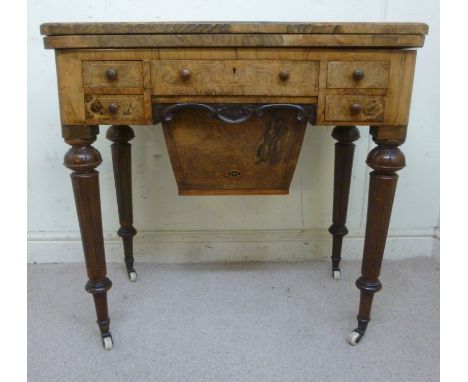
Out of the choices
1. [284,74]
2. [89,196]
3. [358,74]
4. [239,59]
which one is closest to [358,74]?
[358,74]

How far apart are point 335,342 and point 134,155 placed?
107 centimetres

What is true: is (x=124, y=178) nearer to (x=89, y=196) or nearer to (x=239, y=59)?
(x=89, y=196)

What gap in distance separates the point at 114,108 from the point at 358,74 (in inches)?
25.0

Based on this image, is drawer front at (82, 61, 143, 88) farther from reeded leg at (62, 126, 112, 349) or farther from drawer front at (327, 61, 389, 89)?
drawer front at (327, 61, 389, 89)

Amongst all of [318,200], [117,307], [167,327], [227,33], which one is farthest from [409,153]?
[117,307]

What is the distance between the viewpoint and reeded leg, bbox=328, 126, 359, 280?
1.54 m

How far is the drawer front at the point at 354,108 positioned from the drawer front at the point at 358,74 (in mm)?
31

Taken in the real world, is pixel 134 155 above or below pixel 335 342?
above

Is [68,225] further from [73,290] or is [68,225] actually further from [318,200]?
[318,200]

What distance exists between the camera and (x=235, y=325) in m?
1.40

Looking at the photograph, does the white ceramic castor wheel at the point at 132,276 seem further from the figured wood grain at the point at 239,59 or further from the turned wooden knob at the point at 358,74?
the turned wooden knob at the point at 358,74

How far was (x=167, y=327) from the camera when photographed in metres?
1.39

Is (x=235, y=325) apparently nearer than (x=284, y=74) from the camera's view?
No

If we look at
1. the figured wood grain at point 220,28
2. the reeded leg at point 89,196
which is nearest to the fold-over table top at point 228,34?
the figured wood grain at point 220,28
